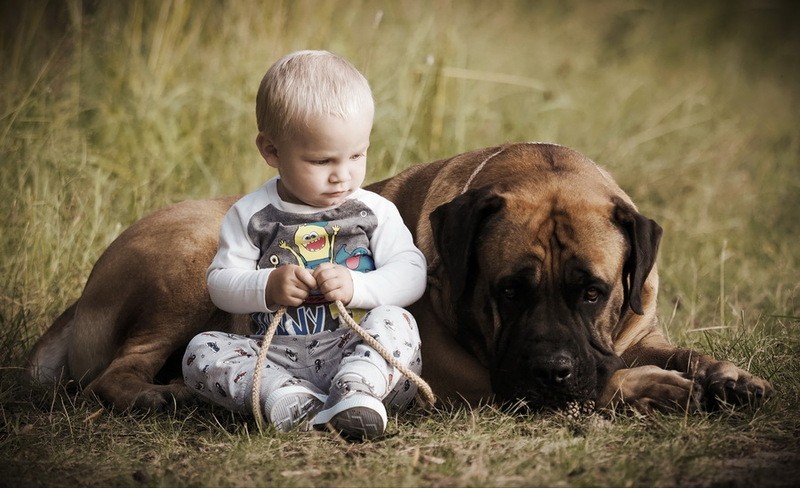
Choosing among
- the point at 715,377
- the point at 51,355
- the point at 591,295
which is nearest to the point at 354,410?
the point at 591,295

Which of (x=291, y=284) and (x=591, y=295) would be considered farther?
(x=591, y=295)

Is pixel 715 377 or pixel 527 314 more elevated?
pixel 527 314

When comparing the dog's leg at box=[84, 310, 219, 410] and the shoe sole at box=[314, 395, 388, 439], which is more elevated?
the shoe sole at box=[314, 395, 388, 439]

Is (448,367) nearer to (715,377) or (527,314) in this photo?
(527,314)

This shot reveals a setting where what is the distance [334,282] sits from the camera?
334cm

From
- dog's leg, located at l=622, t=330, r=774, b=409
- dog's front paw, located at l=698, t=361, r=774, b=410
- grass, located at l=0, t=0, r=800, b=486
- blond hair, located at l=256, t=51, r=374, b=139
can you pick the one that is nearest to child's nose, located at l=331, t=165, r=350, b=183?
blond hair, located at l=256, t=51, r=374, b=139

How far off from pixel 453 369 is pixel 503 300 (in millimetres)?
400

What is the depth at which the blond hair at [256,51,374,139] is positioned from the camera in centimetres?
335

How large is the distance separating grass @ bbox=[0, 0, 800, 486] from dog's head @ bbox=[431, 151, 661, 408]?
0.63 ft

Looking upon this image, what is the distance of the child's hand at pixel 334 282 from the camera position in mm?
3332

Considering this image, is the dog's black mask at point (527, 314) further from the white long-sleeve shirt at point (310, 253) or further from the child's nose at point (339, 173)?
the child's nose at point (339, 173)

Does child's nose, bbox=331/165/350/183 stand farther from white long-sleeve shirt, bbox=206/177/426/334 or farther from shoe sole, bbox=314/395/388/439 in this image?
shoe sole, bbox=314/395/388/439

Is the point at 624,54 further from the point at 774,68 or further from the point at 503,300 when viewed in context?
the point at 503,300

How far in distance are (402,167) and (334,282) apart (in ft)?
10.4
